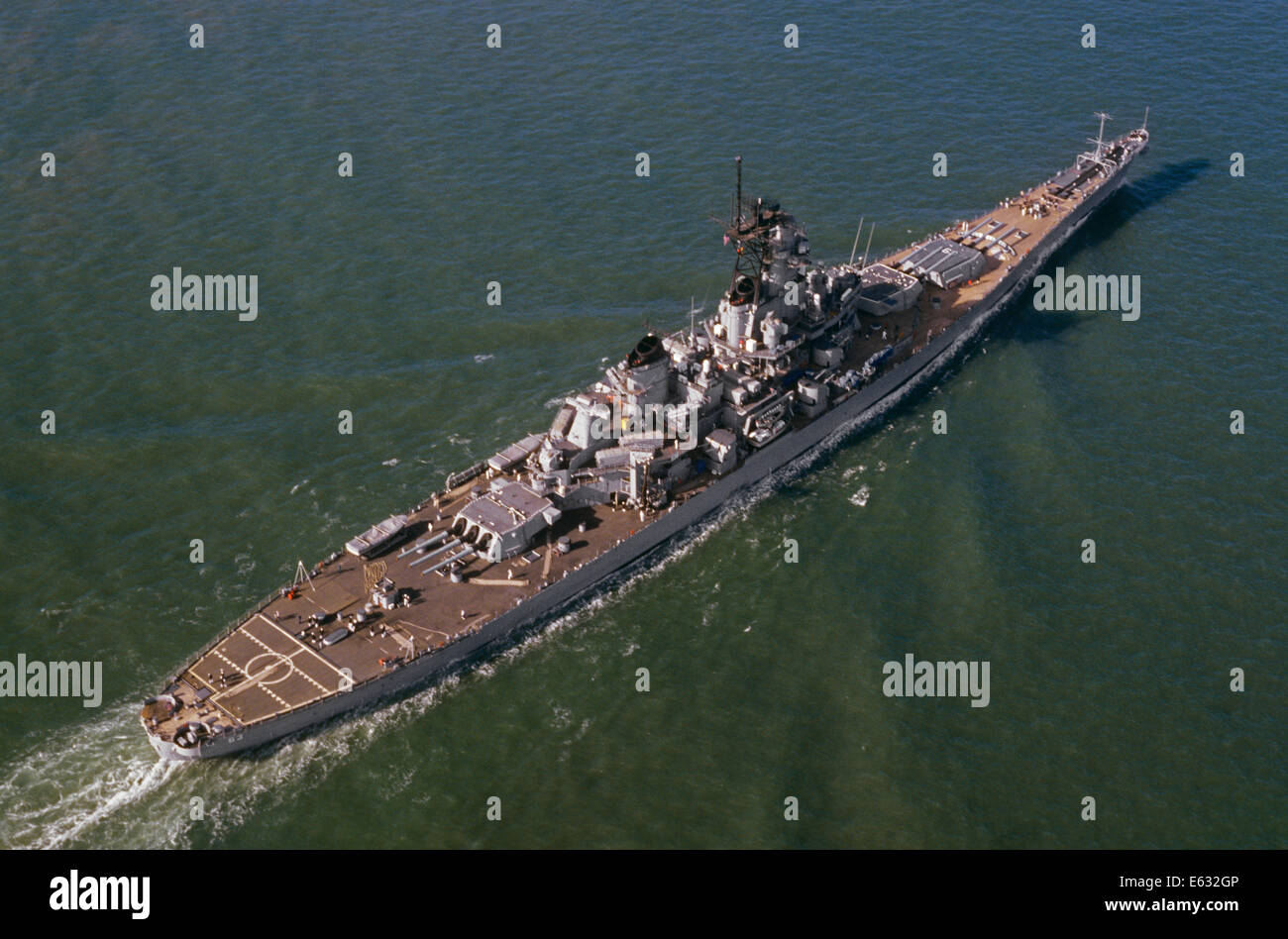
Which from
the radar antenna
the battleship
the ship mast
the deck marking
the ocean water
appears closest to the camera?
the ocean water

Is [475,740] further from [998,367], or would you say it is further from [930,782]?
[998,367]

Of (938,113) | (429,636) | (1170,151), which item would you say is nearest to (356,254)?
(429,636)

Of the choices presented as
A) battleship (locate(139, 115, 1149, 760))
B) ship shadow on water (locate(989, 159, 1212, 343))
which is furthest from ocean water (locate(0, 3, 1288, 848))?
battleship (locate(139, 115, 1149, 760))

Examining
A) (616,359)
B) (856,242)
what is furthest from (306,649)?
(856,242)

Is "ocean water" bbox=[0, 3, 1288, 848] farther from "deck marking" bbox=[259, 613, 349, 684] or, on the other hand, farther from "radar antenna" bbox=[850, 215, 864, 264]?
"deck marking" bbox=[259, 613, 349, 684]

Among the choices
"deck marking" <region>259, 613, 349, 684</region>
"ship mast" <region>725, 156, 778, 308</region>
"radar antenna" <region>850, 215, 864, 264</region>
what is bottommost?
"deck marking" <region>259, 613, 349, 684</region>

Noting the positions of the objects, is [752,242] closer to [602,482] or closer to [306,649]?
[602,482]

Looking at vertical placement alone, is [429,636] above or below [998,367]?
below
